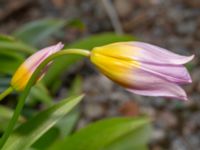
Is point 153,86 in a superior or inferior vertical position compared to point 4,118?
superior

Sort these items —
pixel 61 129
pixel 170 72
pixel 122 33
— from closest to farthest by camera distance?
1. pixel 170 72
2. pixel 61 129
3. pixel 122 33

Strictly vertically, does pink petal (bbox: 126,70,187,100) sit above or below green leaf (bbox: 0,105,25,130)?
above

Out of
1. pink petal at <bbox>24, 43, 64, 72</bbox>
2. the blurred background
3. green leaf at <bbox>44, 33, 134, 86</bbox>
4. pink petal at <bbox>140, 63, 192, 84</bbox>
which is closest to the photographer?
pink petal at <bbox>140, 63, 192, 84</bbox>

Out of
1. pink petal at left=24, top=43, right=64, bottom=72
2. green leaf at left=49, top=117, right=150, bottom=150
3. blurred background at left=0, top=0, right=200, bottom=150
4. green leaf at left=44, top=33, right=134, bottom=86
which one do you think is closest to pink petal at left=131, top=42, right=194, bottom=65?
pink petal at left=24, top=43, right=64, bottom=72

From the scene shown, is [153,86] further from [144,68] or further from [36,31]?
[36,31]

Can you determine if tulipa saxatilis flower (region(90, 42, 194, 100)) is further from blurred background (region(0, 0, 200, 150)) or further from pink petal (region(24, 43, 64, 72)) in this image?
blurred background (region(0, 0, 200, 150))

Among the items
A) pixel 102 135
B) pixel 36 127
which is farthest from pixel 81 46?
pixel 36 127
